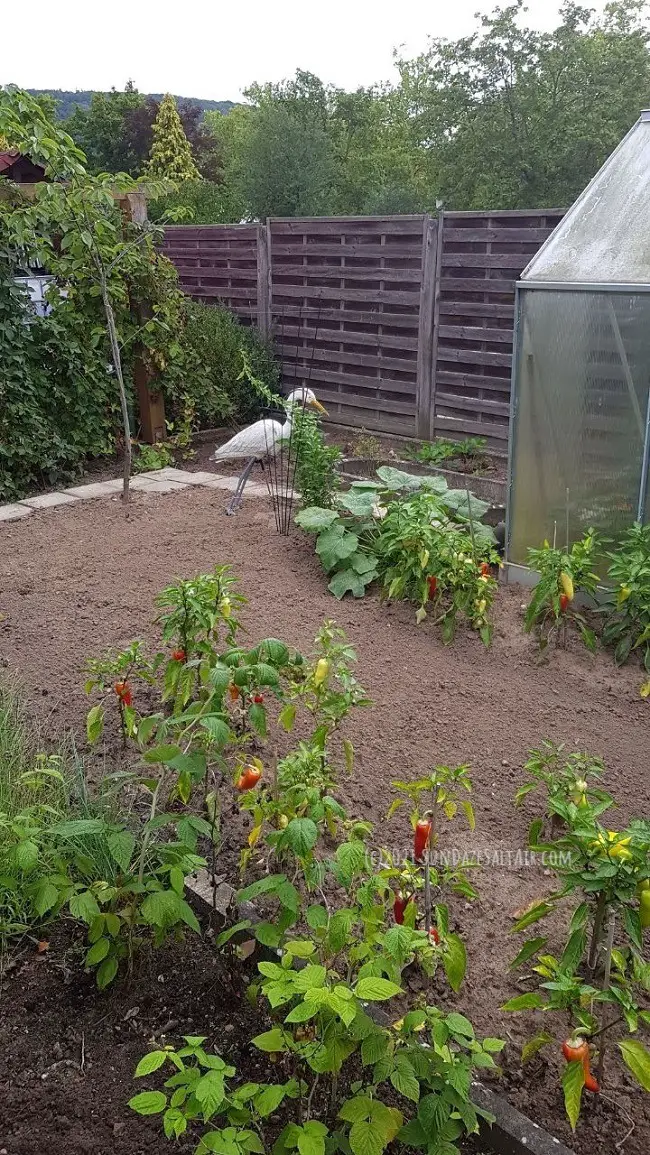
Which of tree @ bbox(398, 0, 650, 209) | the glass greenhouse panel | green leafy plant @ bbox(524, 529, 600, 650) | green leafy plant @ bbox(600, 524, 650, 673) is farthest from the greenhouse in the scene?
tree @ bbox(398, 0, 650, 209)

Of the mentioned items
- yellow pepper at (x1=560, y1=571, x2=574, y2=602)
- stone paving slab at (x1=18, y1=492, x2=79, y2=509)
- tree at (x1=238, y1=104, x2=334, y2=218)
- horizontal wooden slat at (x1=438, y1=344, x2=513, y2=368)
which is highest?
tree at (x1=238, y1=104, x2=334, y2=218)

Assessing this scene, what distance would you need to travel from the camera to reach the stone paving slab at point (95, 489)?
6965mm

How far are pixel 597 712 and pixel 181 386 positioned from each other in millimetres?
5813

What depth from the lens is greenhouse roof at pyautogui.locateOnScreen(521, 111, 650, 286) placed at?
416 centimetres

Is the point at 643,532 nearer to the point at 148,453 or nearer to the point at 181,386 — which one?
the point at 148,453

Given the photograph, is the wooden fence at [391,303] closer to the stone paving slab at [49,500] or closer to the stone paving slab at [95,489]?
the stone paving slab at [95,489]

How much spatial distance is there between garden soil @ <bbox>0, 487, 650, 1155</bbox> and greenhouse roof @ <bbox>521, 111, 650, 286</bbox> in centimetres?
154

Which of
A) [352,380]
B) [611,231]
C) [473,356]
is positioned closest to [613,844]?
[611,231]

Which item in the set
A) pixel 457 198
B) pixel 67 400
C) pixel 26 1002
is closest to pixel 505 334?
pixel 67 400

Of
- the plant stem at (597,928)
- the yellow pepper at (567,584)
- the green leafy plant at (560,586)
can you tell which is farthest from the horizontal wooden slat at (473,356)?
the plant stem at (597,928)

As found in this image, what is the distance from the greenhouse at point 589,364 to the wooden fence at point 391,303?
320cm

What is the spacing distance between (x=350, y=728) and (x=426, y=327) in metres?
5.73

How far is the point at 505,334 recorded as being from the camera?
25.7 ft

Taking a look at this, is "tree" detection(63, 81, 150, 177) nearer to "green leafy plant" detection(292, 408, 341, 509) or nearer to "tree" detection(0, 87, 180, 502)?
"tree" detection(0, 87, 180, 502)
